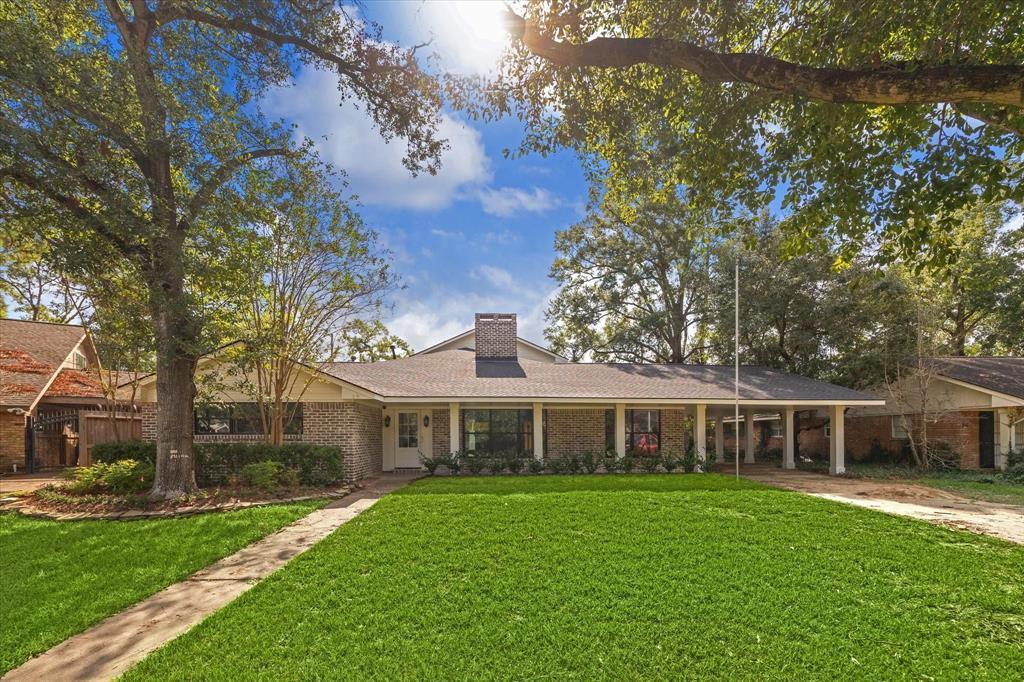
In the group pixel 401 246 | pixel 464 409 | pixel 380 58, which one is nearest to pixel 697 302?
pixel 464 409

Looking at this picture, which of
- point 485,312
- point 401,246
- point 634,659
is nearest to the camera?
point 634,659

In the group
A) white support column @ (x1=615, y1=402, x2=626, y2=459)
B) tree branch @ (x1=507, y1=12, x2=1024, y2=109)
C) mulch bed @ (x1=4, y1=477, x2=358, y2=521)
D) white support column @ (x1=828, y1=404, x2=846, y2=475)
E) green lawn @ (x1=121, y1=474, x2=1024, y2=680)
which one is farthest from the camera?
white support column @ (x1=828, y1=404, x2=846, y2=475)

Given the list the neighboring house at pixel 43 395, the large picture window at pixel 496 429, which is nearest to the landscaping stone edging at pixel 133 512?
the large picture window at pixel 496 429

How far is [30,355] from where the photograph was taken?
688 inches

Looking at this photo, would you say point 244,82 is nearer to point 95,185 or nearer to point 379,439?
point 95,185

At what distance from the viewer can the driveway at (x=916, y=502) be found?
26.4 feet

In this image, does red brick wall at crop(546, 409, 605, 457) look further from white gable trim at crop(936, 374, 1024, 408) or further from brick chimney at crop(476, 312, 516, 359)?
white gable trim at crop(936, 374, 1024, 408)

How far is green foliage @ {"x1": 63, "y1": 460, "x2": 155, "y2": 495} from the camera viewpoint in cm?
1053

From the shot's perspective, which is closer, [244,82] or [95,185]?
[95,185]

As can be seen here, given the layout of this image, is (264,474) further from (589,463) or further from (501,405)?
(589,463)

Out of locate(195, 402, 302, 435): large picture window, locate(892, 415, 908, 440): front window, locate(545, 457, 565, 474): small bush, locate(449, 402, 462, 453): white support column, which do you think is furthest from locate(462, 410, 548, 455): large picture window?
locate(892, 415, 908, 440): front window

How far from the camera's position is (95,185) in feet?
25.1

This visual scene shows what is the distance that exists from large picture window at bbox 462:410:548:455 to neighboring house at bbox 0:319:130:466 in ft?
38.1

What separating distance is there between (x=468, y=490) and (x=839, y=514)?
6980 millimetres
